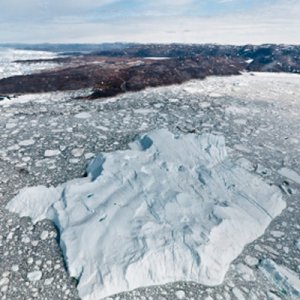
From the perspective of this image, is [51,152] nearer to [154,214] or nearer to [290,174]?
[154,214]

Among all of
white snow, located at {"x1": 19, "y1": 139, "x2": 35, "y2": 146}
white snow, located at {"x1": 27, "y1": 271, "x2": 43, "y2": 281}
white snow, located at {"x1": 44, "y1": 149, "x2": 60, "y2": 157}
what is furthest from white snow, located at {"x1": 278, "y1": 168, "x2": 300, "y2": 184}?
white snow, located at {"x1": 19, "y1": 139, "x2": 35, "y2": 146}

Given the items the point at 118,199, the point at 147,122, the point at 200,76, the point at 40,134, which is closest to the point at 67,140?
the point at 40,134

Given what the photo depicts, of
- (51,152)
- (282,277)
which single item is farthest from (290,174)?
(51,152)

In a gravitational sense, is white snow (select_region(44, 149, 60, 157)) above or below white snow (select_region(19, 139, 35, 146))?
below

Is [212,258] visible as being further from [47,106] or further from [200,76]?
[200,76]

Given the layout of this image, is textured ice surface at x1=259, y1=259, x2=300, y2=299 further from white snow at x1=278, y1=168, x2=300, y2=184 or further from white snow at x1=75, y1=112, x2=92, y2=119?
white snow at x1=75, y1=112, x2=92, y2=119

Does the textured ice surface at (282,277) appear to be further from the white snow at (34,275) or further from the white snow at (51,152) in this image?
the white snow at (51,152)
